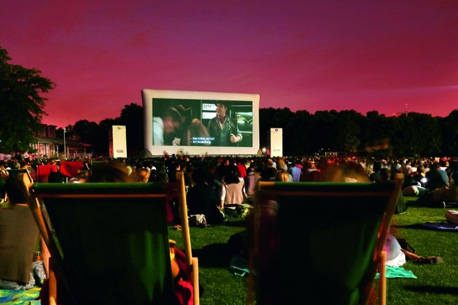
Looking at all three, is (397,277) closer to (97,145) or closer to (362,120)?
(362,120)

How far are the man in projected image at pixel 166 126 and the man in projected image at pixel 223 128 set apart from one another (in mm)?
2742

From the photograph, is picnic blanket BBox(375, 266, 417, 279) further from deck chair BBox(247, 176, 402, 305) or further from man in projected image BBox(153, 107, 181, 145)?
man in projected image BBox(153, 107, 181, 145)

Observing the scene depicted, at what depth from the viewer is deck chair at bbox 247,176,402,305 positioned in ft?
6.01

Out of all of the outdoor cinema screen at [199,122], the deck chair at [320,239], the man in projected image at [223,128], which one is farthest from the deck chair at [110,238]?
the man in projected image at [223,128]

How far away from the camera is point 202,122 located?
32031mm

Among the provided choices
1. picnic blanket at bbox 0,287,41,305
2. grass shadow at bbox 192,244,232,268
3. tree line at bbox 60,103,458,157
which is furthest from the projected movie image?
tree line at bbox 60,103,458,157

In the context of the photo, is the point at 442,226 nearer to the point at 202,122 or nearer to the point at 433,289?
the point at 433,289

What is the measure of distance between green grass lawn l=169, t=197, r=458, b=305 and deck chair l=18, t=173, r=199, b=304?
140 centimetres

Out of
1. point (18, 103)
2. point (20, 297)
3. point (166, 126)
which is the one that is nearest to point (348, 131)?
point (166, 126)

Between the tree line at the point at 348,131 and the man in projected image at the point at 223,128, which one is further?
the tree line at the point at 348,131

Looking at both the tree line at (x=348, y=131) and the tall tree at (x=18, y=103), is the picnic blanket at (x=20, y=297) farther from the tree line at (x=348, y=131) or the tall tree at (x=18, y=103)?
the tree line at (x=348, y=131)

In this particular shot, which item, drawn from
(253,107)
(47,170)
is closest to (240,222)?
(47,170)

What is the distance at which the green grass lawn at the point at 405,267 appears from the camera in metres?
3.49

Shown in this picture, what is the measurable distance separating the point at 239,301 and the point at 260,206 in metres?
1.80
